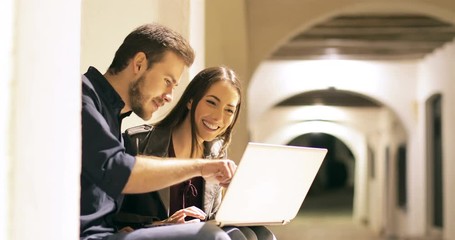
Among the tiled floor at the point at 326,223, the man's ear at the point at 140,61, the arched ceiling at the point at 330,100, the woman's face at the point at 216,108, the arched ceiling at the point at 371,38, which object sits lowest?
the tiled floor at the point at 326,223

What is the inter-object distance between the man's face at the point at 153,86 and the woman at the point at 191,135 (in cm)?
30

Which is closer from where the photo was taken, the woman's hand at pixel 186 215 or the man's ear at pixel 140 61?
the man's ear at pixel 140 61

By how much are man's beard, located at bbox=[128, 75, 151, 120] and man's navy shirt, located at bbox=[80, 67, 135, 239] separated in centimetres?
4

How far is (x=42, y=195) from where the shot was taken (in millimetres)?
1376

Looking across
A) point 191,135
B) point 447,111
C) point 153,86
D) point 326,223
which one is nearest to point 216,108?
point 191,135

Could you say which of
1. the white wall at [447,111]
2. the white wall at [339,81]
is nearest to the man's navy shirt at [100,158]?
the white wall at [447,111]

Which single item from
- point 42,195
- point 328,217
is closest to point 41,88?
point 42,195

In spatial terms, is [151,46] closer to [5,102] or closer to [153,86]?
[153,86]

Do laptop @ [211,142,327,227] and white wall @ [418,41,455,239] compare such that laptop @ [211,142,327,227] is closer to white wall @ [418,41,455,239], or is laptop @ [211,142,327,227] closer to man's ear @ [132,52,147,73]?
man's ear @ [132,52,147,73]

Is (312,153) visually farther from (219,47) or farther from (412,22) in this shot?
(412,22)

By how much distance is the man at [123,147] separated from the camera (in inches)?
70.7

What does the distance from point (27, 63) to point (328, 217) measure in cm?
1901

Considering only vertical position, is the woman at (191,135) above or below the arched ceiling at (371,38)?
below

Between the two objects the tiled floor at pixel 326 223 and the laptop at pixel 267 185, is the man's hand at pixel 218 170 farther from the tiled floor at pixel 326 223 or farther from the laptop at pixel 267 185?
the tiled floor at pixel 326 223
